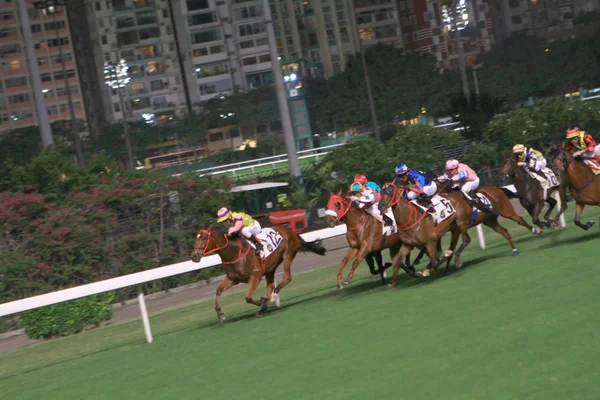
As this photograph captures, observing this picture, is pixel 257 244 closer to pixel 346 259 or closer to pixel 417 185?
pixel 346 259

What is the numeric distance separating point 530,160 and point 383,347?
845cm

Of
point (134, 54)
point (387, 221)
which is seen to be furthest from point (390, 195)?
point (134, 54)

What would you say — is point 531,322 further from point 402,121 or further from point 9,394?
point 402,121

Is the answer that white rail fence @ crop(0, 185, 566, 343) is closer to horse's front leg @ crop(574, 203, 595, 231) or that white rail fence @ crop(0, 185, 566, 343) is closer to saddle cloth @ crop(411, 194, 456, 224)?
saddle cloth @ crop(411, 194, 456, 224)

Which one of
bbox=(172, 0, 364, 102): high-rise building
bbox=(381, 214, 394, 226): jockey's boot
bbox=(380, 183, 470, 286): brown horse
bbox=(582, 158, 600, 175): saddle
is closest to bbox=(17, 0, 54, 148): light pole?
bbox=(381, 214, 394, 226): jockey's boot

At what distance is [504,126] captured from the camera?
30203mm

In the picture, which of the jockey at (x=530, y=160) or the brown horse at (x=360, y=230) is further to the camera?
the jockey at (x=530, y=160)

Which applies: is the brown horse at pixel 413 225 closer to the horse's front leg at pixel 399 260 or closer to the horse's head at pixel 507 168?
the horse's front leg at pixel 399 260

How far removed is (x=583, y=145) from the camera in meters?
15.0

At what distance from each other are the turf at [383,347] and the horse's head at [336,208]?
107 cm

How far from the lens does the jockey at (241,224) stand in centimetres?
1301

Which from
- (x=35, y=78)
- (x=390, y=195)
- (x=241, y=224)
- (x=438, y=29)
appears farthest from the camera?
(x=438, y=29)

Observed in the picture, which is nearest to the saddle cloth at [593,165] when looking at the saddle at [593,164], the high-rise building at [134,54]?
the saddle at [593,164]

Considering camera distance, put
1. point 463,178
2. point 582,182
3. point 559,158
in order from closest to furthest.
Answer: point 463,178 → point 582,182 → point 559,158
